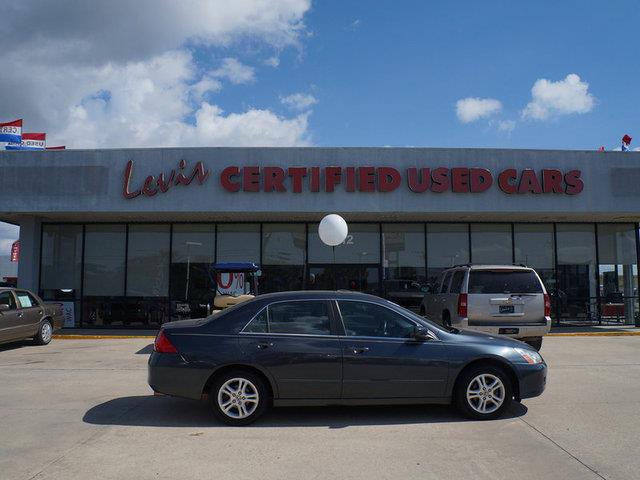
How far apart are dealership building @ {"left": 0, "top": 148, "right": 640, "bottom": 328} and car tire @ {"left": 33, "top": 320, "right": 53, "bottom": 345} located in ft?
11.2

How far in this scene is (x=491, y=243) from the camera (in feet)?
58.9

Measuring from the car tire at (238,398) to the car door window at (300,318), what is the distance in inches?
25.1

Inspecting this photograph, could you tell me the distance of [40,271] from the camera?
17969 mm

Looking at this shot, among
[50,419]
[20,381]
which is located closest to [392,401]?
[50,419]

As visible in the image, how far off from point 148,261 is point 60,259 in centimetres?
289

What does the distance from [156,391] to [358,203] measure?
9.88 metres

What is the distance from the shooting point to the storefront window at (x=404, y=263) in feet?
57.3

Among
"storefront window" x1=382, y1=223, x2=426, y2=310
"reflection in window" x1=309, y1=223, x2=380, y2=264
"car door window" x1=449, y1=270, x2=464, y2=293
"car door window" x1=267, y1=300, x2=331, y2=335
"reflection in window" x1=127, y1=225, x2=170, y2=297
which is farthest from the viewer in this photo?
"reflection in window" x1=127, y1=225, x2=170, y2=297

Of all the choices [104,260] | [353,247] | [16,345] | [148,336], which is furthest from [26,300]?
[353,247]

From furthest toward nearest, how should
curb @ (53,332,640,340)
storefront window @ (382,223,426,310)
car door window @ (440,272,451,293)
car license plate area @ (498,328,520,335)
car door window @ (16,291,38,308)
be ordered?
storefront window @ (382,223,426,310) < curb @ (53,332,640,340) < car door window @ (16,291,38,308) < car door window @ (440,272,451,293) < car license plate area @ (498,328,520,335)

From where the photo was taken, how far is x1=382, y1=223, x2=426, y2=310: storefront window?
1745cm

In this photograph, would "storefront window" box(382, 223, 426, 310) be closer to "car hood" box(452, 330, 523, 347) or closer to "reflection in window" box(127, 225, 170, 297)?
"reflection in window" box(127, 225, 170, 297)

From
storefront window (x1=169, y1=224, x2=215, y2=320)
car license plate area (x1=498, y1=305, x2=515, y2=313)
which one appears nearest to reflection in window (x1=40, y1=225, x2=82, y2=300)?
storefront window (x1=169, y1=224, x2=215, y2=320)

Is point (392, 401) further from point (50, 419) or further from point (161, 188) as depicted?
point (161, 188)
